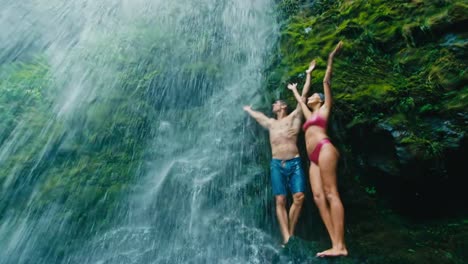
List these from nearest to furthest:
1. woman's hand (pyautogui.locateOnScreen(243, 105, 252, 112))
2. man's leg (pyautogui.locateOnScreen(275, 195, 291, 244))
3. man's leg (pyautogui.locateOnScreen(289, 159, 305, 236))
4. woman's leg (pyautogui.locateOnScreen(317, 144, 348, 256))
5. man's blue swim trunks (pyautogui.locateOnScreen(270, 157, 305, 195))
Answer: woman's leg (pyautogui.locateOnScreen(317, 144, 348, 256)) → man's leg (pyautogui.locateOnScreen(275, 195, 291, 244)) → man's leg (pyautogui.locateOnScreen(289, 159, 305, 236)) → man's blue swim trunks (pyautogui.locateOnScreen(270, 157, 305, 195)) → woman's hand (pyautogui.locateOnScreen(243, 105, 252, 112))

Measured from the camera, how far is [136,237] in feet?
21.3

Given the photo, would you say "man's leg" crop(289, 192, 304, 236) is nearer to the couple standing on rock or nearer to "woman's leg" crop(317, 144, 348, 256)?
the couple standing on rock

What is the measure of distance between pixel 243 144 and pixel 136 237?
9.78ft

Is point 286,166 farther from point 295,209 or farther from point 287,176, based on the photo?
point 295,209

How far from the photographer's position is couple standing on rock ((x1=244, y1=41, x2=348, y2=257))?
15.2 ft

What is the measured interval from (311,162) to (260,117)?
1816 mm

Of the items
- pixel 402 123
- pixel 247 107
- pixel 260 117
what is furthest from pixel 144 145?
pixel 402 123

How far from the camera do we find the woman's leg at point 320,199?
464cm

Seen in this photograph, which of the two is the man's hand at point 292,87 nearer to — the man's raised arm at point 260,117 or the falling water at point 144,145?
the man's raised arm at point 260,117

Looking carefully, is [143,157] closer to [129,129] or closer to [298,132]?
[129,129]

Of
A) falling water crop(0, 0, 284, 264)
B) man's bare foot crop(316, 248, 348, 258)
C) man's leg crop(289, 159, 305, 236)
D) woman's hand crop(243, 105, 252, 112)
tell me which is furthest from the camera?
woman's hand crop(243, 105, 252, 112)

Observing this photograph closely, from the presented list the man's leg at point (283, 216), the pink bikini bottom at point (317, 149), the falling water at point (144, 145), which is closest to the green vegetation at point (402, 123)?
the pink bikini bottom at point (317, 149)

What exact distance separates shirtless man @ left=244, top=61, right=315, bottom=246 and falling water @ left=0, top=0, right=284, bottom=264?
59 centimetres

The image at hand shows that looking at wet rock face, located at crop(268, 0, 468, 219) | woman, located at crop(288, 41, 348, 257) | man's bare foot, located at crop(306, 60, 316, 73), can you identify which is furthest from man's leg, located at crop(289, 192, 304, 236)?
man's bare foot, located at crop(306, 60, 316, 73)
